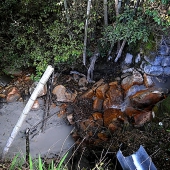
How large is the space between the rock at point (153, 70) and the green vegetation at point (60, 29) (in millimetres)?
403

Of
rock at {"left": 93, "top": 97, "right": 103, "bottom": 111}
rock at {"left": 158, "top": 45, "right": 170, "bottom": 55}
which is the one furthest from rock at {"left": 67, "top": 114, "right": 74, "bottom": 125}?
rock at {"left": 158, "top": 45, "right": 170, "bottom": 55}

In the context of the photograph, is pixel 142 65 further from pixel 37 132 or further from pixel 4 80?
pixel 4 80

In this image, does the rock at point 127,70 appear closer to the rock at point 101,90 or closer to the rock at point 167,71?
the rock at point 101,90

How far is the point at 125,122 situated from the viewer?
14.3ft

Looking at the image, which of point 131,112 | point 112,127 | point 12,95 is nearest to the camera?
point 112,127

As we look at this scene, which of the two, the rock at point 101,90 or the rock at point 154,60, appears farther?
the rock at point 101,90

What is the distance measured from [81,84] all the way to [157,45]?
6.41ft

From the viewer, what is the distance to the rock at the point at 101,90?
197 inches

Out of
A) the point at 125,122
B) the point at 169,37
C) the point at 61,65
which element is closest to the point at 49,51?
the point at 61,65

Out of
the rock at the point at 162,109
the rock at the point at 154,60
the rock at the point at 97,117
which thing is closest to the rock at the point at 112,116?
the rock at the point at 97,117

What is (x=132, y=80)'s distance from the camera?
4750 mm

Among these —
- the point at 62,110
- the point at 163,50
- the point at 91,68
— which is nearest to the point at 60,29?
the point at 91,68

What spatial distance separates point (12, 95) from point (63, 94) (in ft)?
3.91

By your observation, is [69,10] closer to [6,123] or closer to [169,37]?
[169,37]
